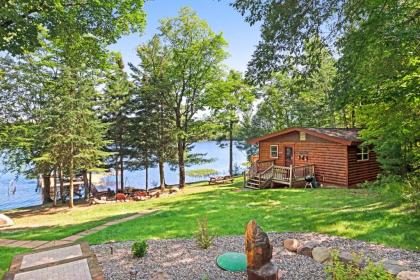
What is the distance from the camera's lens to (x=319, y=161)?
17391 millimetres

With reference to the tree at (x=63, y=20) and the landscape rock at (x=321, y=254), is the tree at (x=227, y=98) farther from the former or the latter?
the landscape rock at (x=321, y=254)

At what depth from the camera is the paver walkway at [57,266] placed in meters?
4.37

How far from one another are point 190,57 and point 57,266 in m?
19.3

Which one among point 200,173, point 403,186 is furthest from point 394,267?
point 200,173

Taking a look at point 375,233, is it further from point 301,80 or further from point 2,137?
point 2,137

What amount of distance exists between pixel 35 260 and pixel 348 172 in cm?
1484

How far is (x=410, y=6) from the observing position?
6051 millimetres

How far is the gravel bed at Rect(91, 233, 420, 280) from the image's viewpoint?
511 centimetres

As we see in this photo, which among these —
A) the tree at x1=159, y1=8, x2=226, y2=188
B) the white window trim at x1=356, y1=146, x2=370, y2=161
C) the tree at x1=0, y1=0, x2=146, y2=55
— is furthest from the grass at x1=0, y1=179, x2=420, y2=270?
the tree at x1=159, y1=8, x2=226, y2=188

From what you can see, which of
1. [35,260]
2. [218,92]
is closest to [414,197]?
[35,260]

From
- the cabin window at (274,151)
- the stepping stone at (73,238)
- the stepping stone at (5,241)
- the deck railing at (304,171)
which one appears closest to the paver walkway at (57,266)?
the stepping stone at (73,238)

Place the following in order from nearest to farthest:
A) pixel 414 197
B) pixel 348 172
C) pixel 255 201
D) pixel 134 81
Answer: pixel 414 197 → pixel 255 201 → pixel 348 172 → pixel 134 81

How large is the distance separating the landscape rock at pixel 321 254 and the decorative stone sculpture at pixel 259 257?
114 cm

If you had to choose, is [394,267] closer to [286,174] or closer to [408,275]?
[408,275]
